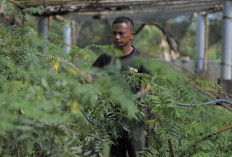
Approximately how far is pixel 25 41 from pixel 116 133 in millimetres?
1280

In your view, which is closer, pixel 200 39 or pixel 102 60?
A: pixel 102 60

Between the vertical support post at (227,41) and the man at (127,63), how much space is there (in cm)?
477

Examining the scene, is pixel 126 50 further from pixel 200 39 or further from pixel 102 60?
pixel 200 39

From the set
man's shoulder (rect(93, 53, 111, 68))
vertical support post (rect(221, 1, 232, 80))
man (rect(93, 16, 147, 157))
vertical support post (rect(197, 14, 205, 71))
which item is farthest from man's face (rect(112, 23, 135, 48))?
vertical support post (rect(197, 14, 205, 71))

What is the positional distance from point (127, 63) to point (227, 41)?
5.45m

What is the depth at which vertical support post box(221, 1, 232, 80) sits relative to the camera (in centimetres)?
910

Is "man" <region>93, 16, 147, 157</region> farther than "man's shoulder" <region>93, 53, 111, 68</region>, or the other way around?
"man's shoulder" <region>93, 53, 111, 68</region>

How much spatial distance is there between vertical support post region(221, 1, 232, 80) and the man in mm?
4773

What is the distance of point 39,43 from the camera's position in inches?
171

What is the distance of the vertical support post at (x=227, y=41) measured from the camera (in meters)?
9.10

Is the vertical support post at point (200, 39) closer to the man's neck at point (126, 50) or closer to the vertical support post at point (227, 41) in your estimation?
the vertical support post at point (227, 41)

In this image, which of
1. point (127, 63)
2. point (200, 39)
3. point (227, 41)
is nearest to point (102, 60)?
point (127, 63)

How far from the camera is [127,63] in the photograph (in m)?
4.43

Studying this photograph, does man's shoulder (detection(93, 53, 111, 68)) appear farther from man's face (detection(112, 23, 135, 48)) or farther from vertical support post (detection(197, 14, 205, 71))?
vertical support post (detection(197, 14, 205, 71))
